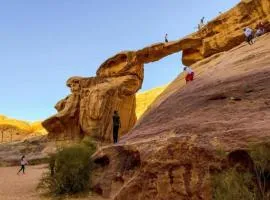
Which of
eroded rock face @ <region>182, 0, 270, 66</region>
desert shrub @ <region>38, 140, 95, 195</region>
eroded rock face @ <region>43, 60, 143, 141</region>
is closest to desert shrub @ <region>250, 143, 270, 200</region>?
desert shrub @ <region>38, 140, 95, 195</region>

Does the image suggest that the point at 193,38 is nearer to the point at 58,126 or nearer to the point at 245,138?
the point at 58,126

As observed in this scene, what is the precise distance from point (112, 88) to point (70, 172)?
24.2 m

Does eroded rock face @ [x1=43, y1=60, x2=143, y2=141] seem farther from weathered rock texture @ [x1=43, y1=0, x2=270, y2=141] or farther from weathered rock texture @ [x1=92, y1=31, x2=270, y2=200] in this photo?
weathered rock texture @ [x1=92, y1=31, x2=270, y2=200]

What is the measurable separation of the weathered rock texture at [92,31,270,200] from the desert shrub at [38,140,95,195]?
441 millimetres

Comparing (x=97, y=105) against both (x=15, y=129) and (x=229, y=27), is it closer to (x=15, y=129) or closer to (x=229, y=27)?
(x=229, y=27)

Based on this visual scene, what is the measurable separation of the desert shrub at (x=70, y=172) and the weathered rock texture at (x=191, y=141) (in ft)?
1.45

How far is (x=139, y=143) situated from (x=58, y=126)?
2979 cm

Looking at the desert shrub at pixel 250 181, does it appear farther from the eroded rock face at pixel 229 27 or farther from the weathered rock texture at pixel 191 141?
the eroded rock face at pixel 229 27

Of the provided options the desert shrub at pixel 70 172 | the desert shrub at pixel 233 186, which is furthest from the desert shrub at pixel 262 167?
the desert shrub at pixel 70 172

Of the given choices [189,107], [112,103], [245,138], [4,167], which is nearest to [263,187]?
[245,138]

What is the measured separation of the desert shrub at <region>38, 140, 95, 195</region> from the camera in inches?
559

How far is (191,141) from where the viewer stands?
30.7 feet

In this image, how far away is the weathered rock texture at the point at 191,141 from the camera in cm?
880

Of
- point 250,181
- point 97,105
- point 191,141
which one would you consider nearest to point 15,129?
point 97,105
